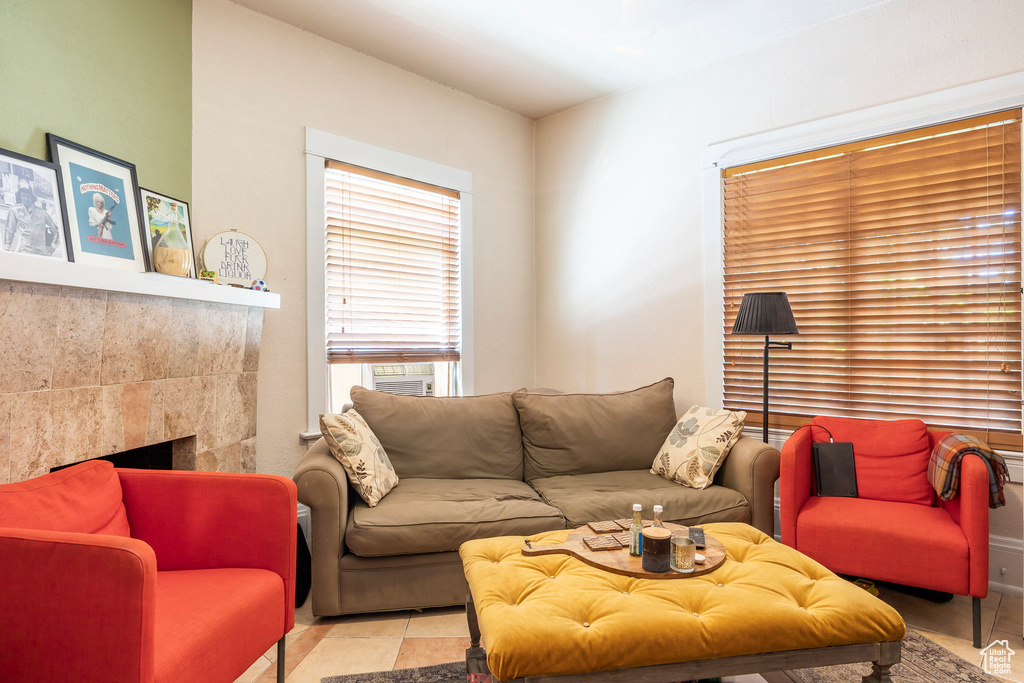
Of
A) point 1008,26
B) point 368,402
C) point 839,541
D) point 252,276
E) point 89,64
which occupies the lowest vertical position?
point 839,541

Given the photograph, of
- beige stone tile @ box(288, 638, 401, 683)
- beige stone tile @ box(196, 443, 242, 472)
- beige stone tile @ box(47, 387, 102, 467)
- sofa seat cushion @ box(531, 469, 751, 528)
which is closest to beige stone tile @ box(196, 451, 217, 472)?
beige stone tile @ box(196, 443, 242, 472)

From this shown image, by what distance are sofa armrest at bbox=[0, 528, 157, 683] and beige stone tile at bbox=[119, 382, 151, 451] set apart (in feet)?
3.19

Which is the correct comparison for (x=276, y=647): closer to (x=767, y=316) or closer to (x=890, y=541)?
(x=890, y=541)

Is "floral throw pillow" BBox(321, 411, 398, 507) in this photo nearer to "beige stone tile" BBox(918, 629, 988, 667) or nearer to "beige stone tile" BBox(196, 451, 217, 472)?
"beige stone tile" BBox(196, 451, 217, 472)

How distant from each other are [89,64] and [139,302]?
3.23 ft

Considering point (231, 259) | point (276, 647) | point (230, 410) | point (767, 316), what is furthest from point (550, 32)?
point (276, 647)

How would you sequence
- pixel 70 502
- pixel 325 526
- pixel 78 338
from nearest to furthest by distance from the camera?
pixel 70 502 < pixel 78 338 < pixel 325 526

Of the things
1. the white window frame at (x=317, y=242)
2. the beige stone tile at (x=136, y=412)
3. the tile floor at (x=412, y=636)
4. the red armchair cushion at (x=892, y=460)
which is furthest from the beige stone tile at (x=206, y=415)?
the red armchair cushion at (x=892, y=460)

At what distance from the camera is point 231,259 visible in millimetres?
2840

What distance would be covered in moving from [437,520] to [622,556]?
85cm

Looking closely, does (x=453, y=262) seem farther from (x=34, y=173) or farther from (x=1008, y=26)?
(x=1008, y=26)

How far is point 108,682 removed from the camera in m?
1.20

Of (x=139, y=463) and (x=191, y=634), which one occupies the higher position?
(x=139, y=463)

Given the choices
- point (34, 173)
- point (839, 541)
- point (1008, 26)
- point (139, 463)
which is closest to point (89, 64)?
point (34, 173)
